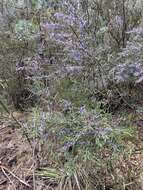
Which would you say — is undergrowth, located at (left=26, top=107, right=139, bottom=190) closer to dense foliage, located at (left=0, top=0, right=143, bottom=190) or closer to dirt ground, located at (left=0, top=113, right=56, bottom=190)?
dense foliage, located at (left=0, top=0, right=143, bottom=190)

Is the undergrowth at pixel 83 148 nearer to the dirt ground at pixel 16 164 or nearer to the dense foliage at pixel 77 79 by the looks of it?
the dense foliage at pixel 77 79

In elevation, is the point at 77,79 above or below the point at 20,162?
above

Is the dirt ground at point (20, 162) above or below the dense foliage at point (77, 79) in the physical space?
below

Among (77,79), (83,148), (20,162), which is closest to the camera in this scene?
(83,148)

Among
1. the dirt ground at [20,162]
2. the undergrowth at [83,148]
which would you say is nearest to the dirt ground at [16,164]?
the dirt ground at [20,162]

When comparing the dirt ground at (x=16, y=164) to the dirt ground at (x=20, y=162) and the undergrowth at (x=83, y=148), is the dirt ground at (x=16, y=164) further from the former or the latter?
the undergrowth at (x=83, y=148)

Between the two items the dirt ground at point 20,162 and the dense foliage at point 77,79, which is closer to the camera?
the dense foliage at point 77,79

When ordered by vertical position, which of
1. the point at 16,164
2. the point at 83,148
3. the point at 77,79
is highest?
the point at 77,79

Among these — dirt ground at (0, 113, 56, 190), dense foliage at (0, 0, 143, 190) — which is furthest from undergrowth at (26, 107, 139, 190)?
dirt ground at (0, 113, 56, 190)

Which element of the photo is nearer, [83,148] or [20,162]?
[83,148]

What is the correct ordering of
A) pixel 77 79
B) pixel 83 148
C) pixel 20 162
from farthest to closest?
pixel 77 79, pixel 20 162, pixel 83 148

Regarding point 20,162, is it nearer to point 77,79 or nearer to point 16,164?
point 16,164

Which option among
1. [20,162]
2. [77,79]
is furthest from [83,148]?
[77,79]

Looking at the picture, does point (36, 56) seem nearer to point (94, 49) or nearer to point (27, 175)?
point (94, 49)
